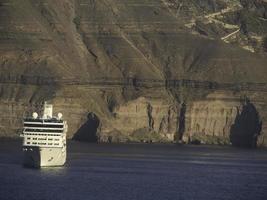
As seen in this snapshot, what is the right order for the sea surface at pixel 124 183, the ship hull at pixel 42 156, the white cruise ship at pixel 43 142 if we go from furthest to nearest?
the white cruise ship at pixel 43 142 → the ship hull at pixel 42 156 → the sea surface at pixel 124 183

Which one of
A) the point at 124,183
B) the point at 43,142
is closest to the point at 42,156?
the point at 43,142

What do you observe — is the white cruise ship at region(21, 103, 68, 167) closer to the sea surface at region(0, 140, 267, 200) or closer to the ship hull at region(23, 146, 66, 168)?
the ship hull at region(23, 146, 66, 168)

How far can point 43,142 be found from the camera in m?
185

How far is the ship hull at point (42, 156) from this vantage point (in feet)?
604

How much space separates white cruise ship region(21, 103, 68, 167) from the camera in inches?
7274

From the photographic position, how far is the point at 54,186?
160875 mm

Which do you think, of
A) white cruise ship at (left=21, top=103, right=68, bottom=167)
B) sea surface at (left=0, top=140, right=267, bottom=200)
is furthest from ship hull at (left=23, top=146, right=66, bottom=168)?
sea surface at (left=0, top=140, right=267, bottom=200)

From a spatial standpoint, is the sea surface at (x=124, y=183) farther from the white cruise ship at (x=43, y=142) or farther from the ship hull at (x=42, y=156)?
the white cruise ship at (x=43, y=142)

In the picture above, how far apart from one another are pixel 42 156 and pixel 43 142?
5.75 ft

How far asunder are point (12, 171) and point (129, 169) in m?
21.2

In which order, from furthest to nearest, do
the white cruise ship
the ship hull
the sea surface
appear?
the white cruise ship
the ship hull
the sea surface

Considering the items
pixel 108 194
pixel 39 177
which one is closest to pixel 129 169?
pixel 39 177

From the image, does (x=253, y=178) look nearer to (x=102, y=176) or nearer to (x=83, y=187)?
(x=102, y=176)

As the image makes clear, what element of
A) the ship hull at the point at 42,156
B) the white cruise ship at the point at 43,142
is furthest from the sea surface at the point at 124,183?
the white cruise ship at the point at 43,142
